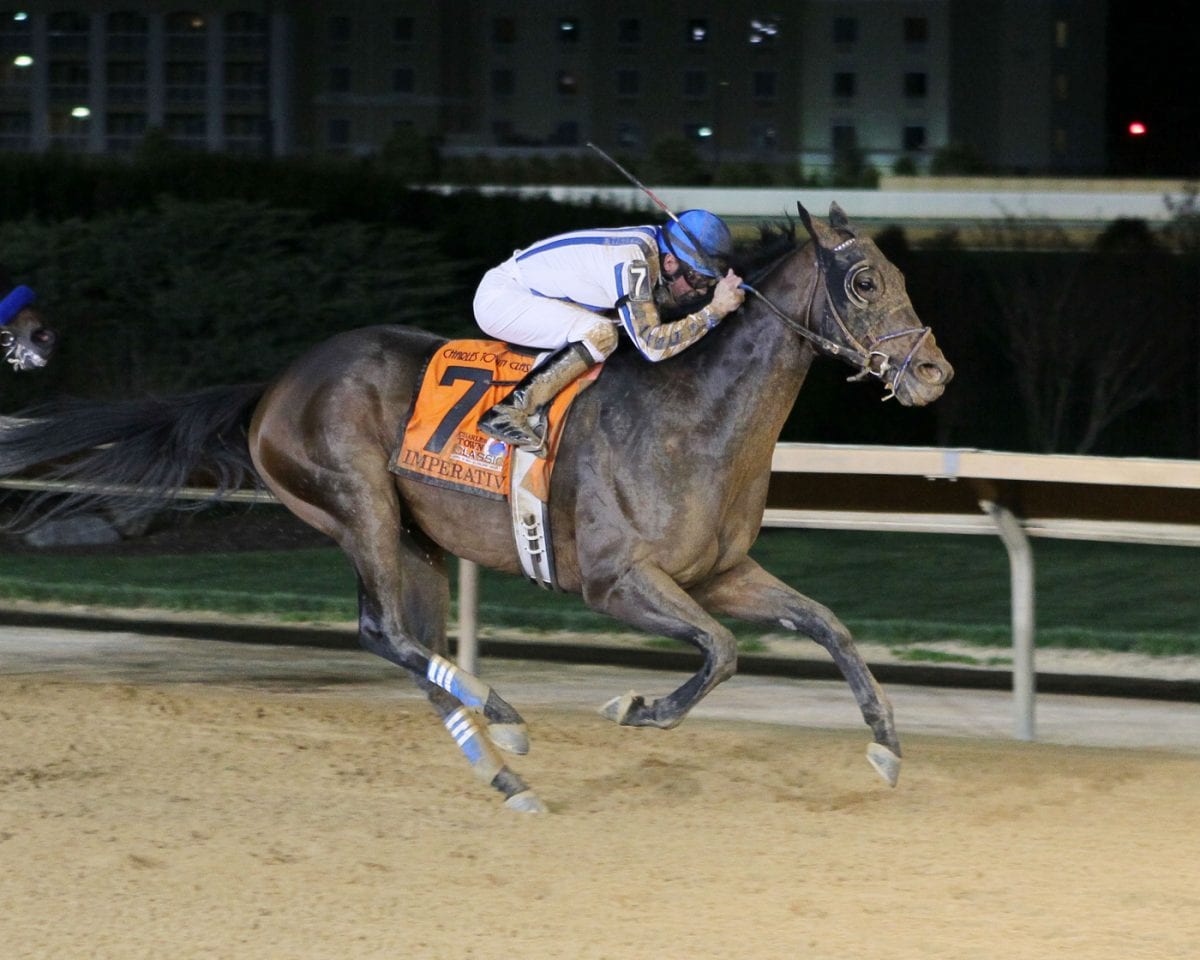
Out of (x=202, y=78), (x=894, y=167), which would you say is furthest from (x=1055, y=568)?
(x=202, y=78)

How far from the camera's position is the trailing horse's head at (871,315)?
4730mm

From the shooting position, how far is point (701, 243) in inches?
205

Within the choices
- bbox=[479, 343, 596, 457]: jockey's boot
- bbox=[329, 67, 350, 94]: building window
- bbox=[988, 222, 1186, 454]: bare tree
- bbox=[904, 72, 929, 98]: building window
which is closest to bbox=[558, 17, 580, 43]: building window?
bbox=[329, 67, 350, 94]: building window

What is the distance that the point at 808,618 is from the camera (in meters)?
Result: 5.04

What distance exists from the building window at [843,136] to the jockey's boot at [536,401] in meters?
66.4

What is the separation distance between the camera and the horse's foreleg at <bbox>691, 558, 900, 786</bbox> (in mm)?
4945

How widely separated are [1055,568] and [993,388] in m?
6.13

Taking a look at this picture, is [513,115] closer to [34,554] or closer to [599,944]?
[34,554]

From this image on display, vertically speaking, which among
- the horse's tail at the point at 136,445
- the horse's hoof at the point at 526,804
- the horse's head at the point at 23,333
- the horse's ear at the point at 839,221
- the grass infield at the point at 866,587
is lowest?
the grass infield at the point at 866,587

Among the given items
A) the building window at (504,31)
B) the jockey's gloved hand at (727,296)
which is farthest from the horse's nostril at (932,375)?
the building window at (504,31)

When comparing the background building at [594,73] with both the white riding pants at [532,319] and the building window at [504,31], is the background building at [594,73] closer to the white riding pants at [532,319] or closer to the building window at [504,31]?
the building window at [504,31]

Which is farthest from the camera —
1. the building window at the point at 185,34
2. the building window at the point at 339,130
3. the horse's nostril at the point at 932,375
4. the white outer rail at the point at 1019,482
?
the building window at the point at 185,34

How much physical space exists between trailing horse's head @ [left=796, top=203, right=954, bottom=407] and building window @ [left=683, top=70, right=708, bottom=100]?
70.4 meters

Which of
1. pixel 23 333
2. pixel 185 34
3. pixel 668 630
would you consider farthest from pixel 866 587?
pixel 185 34
